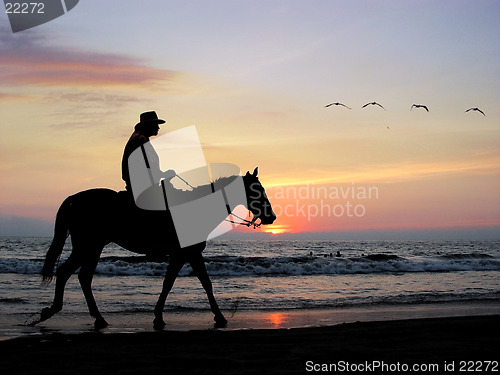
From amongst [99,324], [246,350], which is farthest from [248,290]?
[246,350]

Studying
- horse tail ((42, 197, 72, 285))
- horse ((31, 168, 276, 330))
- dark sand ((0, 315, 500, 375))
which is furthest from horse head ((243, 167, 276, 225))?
horse tail ((42, 197, 72, 285))

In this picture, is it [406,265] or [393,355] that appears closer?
[393,355]

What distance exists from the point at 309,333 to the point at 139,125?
12.7ft

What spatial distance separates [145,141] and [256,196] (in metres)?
1.95

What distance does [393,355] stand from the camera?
5.53 metres

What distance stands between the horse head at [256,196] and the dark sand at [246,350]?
2.07 metres

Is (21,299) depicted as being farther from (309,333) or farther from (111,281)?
(309,333)

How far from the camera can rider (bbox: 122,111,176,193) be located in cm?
797

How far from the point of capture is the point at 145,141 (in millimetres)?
8031

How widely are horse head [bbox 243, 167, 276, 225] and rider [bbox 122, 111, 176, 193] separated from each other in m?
1.23

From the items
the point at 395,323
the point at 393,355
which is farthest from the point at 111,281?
the point at 393,355

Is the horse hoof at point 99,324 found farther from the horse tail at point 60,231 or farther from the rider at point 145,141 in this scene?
the rider at point 145,141

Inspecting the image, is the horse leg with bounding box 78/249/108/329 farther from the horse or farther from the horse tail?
the horse tail

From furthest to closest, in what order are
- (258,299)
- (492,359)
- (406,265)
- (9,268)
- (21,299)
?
(406,265)
(9,268)
(258,299)
(21,299)
(492,359)
